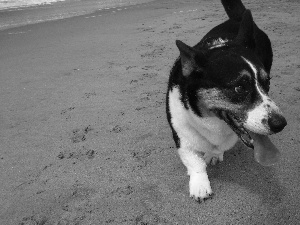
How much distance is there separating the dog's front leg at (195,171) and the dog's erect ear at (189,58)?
70 cm

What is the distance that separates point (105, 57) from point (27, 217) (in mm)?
3769

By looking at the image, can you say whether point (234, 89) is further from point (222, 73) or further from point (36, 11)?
point (36, 11)

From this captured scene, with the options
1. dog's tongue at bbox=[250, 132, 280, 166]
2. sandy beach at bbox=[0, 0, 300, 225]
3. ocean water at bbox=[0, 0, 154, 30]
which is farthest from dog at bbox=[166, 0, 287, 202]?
ocean water at bbox=[0, 0, 154, 30]

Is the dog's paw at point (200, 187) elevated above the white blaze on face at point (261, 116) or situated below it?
below

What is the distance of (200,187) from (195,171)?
0.54ft

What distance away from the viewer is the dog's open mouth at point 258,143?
206cm

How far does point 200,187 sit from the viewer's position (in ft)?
7.78

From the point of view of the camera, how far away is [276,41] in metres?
5.25

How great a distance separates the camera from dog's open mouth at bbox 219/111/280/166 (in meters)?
2.06

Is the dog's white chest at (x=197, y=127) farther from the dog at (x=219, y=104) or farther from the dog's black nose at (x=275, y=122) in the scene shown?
the dog's black nose at (x=275, y=122)

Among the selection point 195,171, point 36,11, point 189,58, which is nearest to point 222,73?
point 189,58

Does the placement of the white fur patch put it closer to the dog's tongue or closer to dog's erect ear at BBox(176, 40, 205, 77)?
dog's erect ear at BBox(176, 40, 205, 77)

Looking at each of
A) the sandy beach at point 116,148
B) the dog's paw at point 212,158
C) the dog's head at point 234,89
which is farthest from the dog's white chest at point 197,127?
the sandy beach at point 116,148

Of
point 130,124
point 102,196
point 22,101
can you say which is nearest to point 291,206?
point 102,196
